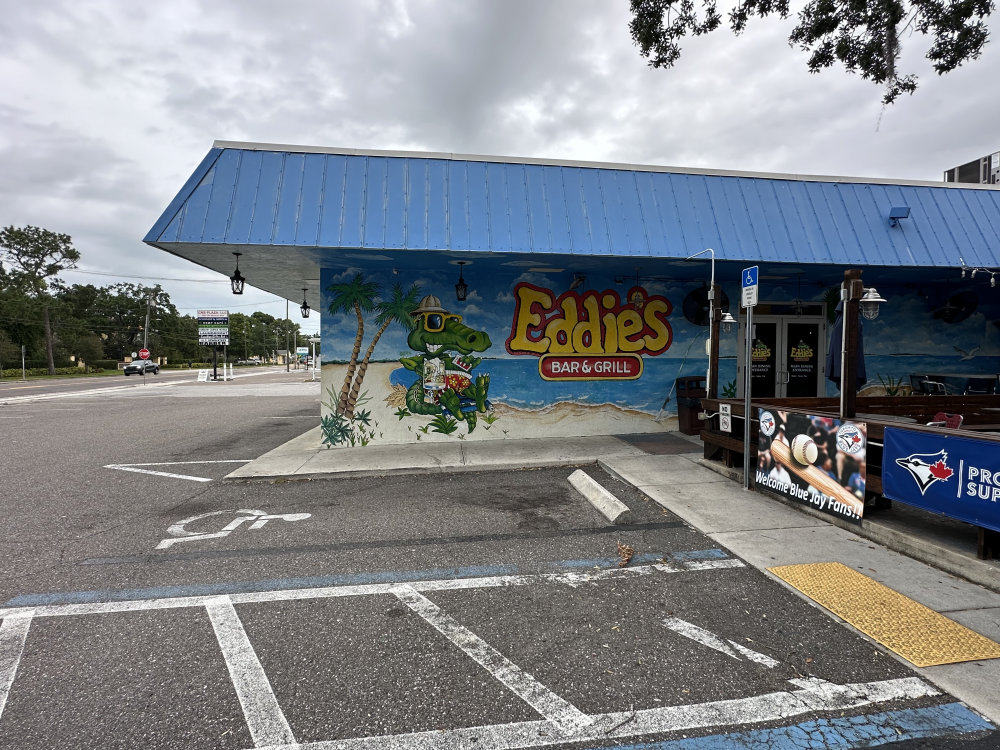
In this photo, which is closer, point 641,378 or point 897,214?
point 897,214

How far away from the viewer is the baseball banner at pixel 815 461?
4.86 m

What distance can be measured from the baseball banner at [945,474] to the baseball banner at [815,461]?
299mm

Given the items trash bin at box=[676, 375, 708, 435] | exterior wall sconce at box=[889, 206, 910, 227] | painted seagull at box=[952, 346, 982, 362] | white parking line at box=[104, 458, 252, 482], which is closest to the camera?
white parking line at box=[104, 458, 252, 482]

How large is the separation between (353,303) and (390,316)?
74 centimetres

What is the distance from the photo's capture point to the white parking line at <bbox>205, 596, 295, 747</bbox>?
237 cm

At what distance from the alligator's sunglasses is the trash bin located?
516 centimetres

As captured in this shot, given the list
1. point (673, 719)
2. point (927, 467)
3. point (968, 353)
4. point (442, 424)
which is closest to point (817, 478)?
point (927, 467)

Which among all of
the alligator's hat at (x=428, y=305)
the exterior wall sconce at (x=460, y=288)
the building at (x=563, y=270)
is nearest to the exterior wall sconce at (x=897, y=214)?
the building at (x=563, y=270)

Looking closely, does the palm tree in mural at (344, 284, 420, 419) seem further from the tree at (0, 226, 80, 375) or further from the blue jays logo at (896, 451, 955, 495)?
the tree at (0, 226, 80, 375)

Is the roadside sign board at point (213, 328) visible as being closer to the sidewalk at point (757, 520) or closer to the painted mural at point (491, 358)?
the sidewalk at point (757, 520)

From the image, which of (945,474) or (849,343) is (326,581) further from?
(849,343)

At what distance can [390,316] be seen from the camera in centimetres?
947

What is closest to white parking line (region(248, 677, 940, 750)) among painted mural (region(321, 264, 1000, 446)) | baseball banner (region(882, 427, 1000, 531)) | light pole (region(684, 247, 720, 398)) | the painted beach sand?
baseball banner (region(882, 427, 1000, 531))

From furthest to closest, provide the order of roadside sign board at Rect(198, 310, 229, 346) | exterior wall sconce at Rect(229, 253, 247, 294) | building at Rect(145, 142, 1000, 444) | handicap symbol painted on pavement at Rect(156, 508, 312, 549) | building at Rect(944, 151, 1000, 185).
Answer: roadside sign board at Rect(198, 310, 229, 346)
building at Rect(944, 151, 1000, 185)
exterior wall sconce at Rect(229, 253, 247, 294)
building at Rect(145, 142, 1000, 444)
handicap symbol painted on pavement at Rect(156, 508, 312, 549)
